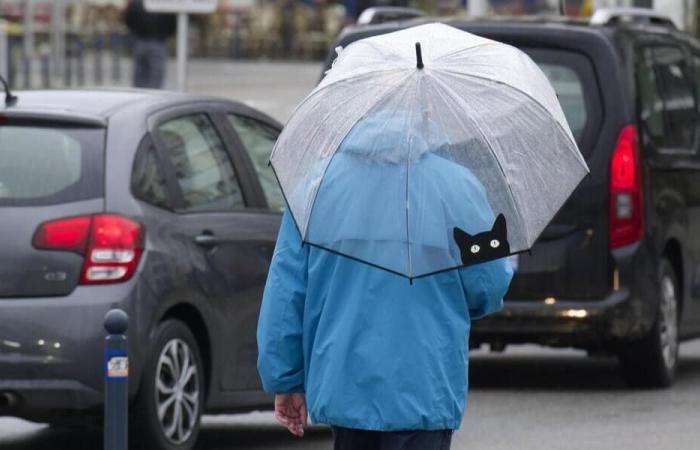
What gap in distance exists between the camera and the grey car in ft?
26.4

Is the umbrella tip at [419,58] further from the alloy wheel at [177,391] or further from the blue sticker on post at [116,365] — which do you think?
the alloy wheel at [177,391]

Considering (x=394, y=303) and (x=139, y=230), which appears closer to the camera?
(x=394, y=303)

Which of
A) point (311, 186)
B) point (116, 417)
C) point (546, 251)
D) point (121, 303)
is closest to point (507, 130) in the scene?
point (311, 186)

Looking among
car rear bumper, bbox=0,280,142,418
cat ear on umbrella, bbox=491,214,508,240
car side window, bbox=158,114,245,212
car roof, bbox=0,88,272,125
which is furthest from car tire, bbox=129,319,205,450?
cat ear on umbrella, bbox=491,214,508,240

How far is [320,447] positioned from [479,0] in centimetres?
1835

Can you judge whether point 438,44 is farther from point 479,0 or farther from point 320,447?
point 479,0

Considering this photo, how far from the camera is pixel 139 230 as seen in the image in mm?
8344

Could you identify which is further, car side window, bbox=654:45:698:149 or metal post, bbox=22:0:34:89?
metal post, bbox=22:0:34:89

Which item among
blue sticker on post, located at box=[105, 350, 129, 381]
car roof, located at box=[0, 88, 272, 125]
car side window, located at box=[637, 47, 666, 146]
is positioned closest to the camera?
blue sticker on post, located at box=[105, 350, 129, 381]

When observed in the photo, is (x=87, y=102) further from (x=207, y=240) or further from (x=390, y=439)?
(x=390, y=439)

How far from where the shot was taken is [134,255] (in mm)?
8273

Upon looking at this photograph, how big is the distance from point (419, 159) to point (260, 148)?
4.59 metres

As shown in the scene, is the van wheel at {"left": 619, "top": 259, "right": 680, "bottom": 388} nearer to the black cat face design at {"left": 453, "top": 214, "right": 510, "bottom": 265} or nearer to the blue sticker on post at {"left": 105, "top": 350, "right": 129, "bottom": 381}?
the blue sticker on post at {"left": 105, "top": 350, "right": 129, "bottom": 381}

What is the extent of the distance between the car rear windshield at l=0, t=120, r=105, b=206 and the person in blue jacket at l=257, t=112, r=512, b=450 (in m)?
3.27
